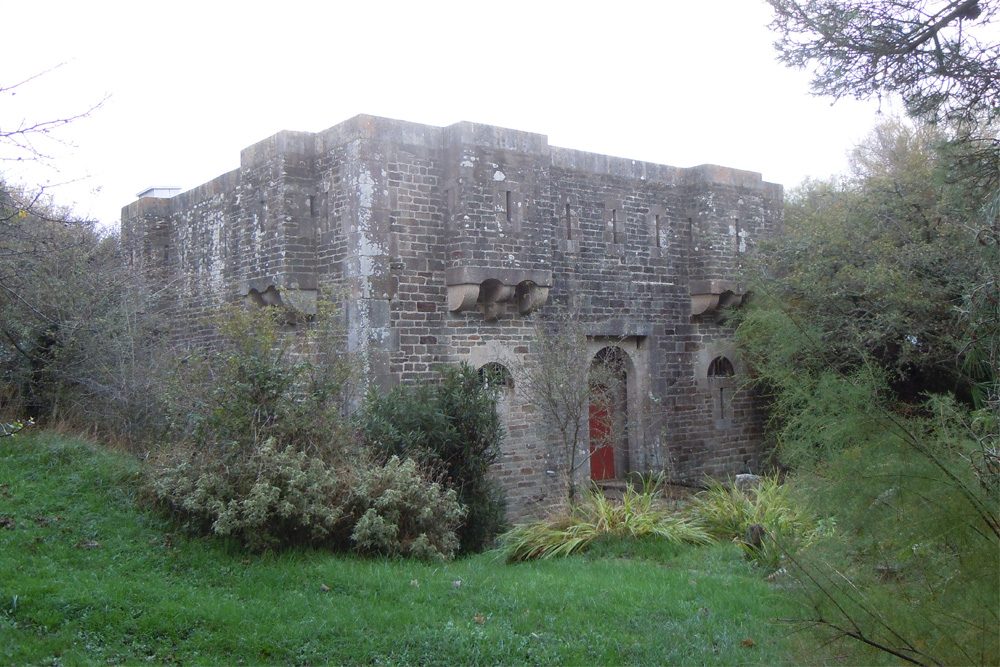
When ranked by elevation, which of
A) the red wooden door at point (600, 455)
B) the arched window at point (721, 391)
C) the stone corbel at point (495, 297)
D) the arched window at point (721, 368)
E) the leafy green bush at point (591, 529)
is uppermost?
the stone corbel at point (495, 297)

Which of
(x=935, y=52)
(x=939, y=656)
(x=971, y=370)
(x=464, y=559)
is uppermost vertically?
(x=935, y=52)

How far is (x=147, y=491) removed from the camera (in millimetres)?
7891

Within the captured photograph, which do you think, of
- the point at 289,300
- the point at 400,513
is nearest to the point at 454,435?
the point at 400,513

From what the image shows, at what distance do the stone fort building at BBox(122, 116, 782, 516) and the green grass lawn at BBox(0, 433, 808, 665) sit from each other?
4.29m

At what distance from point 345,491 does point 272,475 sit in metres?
0.77

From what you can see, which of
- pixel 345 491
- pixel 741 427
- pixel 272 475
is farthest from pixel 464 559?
pixel 741 427

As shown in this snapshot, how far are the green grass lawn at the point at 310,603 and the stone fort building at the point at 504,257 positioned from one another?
4286 millimetres

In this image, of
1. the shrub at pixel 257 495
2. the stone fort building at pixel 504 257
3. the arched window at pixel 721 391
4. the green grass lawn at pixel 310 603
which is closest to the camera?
the green grass lawn at pixel 310 603

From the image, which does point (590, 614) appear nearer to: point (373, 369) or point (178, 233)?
point (373, 369)

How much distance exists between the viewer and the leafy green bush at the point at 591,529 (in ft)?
29.5

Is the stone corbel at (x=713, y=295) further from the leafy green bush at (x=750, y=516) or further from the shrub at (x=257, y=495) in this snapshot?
the shrub at (x=257, y=495)

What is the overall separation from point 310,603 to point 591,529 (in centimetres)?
411

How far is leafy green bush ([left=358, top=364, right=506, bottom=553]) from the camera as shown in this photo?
379 inches

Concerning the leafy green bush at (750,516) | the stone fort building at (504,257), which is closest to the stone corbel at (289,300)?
the stone fort building at (504,257)
